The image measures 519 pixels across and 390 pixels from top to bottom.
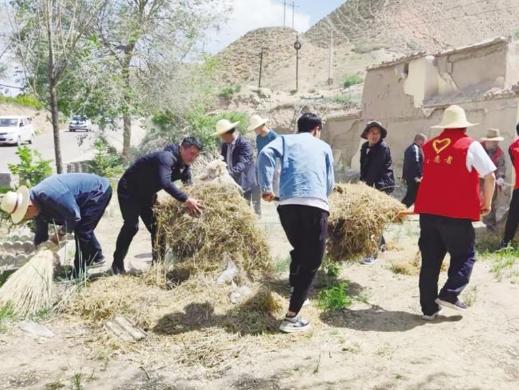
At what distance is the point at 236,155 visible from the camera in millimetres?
→ 6301

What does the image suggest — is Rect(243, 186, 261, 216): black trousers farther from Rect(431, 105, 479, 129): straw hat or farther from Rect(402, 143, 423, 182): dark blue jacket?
Rect(431, 105, 479, 129): straw hat

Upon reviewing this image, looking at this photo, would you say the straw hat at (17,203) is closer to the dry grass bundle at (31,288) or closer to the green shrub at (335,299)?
the dry grass bundle at (31,288)

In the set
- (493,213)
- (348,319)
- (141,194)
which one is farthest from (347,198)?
(493,213)

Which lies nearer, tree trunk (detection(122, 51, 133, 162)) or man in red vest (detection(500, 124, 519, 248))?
man in red vest (detection(500, 124, 519, 248))

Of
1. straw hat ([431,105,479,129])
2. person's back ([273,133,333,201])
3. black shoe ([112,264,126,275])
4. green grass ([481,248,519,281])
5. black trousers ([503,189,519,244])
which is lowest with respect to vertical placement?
green grass ([481,248,519,281])

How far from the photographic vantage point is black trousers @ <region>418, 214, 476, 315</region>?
14.0 ft

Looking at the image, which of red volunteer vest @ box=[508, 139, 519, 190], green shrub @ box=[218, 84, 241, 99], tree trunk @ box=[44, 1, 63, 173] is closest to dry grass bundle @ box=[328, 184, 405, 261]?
red volunteer vest @ box=[508, 139, 519, 190]

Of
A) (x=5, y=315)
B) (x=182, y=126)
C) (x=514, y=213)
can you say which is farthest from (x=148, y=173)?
(x=182, y=126)

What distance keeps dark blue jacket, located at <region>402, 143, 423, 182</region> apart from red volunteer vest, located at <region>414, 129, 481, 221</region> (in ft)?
10.2

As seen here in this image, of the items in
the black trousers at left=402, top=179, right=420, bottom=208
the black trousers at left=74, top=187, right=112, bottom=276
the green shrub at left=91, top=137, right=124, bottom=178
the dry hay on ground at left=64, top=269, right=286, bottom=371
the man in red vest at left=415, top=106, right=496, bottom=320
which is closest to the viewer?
the dry hay on ground at left=64, top=269, right=286, bottom=371

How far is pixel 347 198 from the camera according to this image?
491 cm

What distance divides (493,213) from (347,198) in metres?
4.07

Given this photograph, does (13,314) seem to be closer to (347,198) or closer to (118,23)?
(347,198)

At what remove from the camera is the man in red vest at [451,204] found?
13.8 ft
